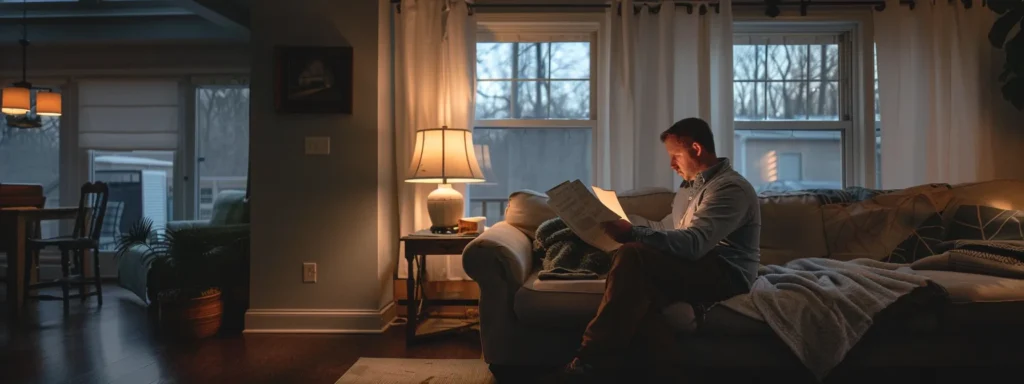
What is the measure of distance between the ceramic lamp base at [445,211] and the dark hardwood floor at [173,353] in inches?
21.5

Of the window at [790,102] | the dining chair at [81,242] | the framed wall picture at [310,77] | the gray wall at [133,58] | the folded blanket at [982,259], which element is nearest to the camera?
the folded blanket at [982,259]

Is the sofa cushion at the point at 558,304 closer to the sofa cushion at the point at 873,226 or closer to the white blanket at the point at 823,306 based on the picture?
the white blanket at the point at 823,306

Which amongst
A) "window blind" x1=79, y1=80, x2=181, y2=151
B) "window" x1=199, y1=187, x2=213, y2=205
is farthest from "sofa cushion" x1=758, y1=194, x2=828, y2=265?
"window blind" x1=79, y1=80, x2=181, y2=151

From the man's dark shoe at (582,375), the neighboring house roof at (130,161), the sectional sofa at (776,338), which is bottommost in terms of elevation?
the man's dark shoe at (582,375)

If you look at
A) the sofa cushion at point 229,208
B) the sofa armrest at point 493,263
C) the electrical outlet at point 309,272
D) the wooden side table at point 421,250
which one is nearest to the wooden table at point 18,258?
the sofa cushion at point 229,208

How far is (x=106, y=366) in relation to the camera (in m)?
2.47

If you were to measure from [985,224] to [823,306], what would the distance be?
1.15 metres

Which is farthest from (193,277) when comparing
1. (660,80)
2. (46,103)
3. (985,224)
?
(985,224)

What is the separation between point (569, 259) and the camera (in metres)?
2.35

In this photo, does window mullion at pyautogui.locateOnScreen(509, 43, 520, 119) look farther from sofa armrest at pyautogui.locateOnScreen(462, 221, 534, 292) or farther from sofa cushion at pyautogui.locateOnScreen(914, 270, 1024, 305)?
sofa cushion at pyautogui.locateOnScreen(914, 270, 1024, 305)

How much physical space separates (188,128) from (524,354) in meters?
4.31

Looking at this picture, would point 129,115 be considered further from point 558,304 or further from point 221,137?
point 558,304

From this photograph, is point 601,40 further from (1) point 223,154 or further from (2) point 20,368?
(1) point 223,154

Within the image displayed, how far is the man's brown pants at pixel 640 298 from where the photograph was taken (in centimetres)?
183
